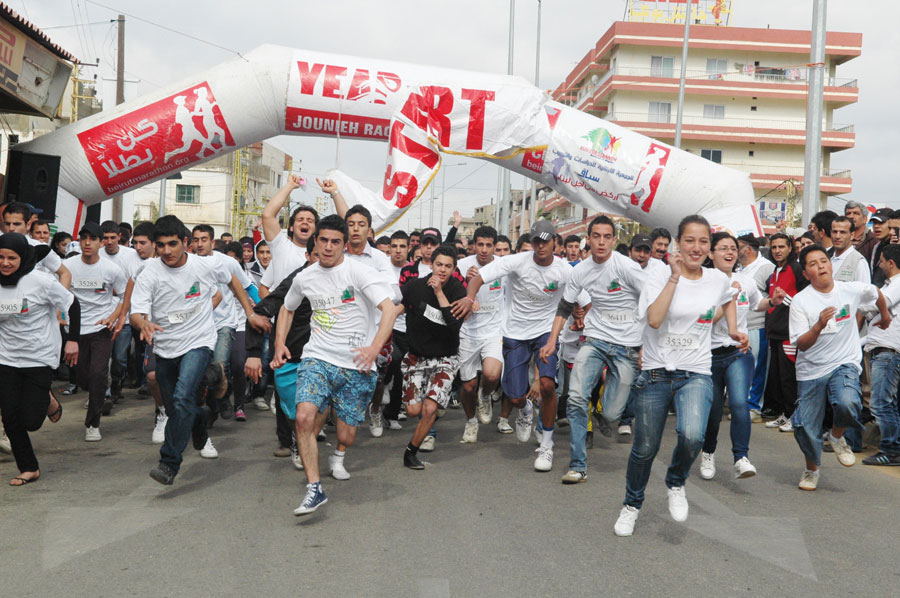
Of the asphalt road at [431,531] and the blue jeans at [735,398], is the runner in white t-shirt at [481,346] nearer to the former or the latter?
the asphalt road at [431,531]

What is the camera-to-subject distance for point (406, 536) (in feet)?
17.5

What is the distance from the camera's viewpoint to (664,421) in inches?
216

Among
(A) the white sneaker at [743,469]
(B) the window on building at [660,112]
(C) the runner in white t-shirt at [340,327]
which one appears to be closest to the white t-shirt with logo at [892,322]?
(A) the white sneaker at [743,469]

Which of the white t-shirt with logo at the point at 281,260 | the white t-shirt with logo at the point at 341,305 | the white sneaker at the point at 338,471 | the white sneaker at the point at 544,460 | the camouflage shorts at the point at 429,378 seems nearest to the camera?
the white t-shirt with logo at the point at 341,305

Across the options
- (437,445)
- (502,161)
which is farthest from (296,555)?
(502,161)

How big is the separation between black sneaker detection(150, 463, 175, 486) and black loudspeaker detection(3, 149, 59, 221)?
5.97 meters

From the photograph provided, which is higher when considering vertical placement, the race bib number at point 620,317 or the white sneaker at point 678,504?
the race bib number at point 620,317

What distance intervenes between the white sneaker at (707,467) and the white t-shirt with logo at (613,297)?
3.52 ft

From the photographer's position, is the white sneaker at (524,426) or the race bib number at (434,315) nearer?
the race bib number at (434,315)

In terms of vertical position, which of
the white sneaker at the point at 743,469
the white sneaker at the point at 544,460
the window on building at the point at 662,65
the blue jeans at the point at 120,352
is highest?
the window on building at the point at 662,65

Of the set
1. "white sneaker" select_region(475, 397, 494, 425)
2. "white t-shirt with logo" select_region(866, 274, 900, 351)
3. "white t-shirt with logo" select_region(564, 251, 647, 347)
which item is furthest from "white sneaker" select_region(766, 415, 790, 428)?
"white t-shirt with logo" select_region(564, 251, 647, 347)

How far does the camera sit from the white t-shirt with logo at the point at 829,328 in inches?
266

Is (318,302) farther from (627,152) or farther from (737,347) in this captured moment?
(627,152)

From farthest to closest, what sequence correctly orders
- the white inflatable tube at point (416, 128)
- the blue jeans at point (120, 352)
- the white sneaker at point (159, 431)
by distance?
1. the white inflatable tube at point (416, 128)
2. the blue jeans at point (120, 352)
3. the white sneaker at point (159, 431)
